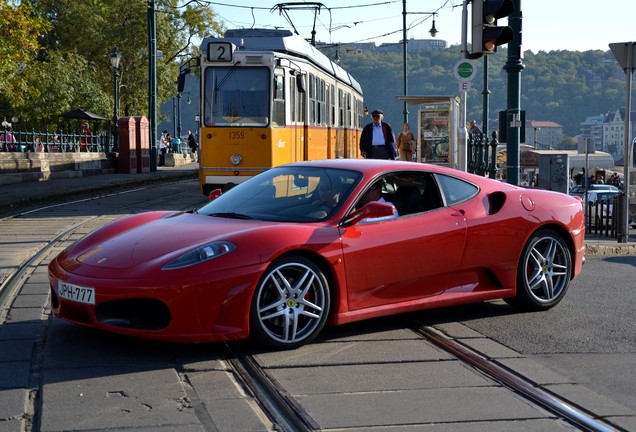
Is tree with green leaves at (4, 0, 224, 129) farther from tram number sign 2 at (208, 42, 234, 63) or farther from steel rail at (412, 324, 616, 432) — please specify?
steel rail at (412, 324, 616, 432)

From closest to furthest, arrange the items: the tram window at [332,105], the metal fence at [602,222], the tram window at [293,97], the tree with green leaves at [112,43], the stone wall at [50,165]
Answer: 1. the metal fence at [602,222]
2. the tram window at [293,97]
3. the tram window at [332,105]
4. the stone wall at [50,165]
5. the tree with green leaves at [112,43]

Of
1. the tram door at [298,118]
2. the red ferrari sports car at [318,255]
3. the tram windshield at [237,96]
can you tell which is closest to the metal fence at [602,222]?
the tram door at [298,118]

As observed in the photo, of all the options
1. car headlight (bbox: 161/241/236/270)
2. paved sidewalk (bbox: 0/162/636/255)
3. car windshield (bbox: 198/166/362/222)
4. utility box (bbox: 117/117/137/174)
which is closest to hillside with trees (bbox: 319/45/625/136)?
utility box (bbox: 117/117/137/174)

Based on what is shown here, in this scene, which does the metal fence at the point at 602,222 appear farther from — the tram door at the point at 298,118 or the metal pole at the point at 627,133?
the tram door at the point at 298,118

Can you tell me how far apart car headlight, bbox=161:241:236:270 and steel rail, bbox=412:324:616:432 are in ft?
5.22

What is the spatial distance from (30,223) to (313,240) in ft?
30.9

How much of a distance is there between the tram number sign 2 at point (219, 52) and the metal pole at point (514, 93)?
257 inches

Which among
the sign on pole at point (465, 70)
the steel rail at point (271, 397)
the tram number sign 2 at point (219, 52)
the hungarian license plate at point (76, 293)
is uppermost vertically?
the tram number sign 2 at point (219, 52)

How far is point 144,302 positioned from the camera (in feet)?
18.8

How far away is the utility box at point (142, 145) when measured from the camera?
3362 cm

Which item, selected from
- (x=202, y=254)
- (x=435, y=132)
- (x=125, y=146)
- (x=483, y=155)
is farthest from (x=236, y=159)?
(x=125, y=146)

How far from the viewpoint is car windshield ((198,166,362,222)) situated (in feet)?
21.5

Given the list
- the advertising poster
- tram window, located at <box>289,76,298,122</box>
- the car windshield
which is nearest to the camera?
the car windshield

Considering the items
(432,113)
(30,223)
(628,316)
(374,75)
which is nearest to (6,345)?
(628,316)
